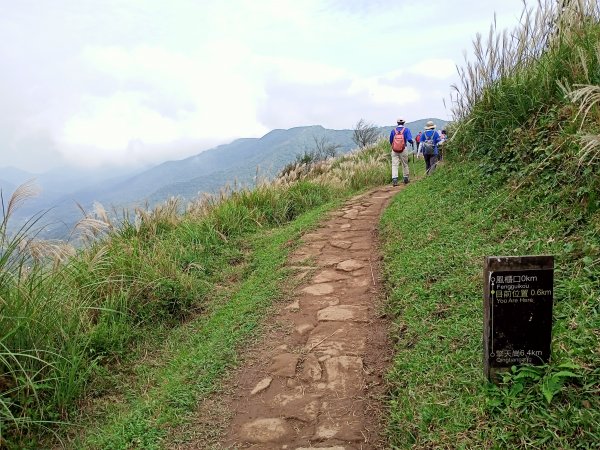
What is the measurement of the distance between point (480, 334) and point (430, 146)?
7.34m

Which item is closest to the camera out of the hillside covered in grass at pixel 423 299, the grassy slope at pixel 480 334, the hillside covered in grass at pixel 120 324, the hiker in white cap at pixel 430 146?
the grassy slope at pixel 480 334

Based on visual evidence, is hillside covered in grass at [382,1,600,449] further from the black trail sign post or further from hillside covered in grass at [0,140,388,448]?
hillside covered in grass at [0,140,388,448]

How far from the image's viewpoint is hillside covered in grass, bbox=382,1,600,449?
190 cm

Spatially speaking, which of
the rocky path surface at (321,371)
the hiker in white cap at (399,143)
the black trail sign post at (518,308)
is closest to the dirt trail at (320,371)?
the rocky path surface at (321,371)

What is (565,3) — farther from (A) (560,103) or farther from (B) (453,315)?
(B) (453,315)

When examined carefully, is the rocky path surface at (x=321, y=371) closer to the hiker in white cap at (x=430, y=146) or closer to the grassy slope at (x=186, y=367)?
the grassy slope at (x=186, y=367)

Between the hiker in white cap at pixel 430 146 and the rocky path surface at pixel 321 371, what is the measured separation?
523cm

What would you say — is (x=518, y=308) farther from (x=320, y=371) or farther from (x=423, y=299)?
(x=320, y=371)

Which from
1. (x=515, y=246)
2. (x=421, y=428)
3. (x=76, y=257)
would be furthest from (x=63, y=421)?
(x=515, y=246)

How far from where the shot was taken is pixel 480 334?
8.32ft

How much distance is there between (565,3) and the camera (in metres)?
4.23

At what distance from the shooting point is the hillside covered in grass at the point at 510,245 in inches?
74.9

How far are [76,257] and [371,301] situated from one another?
3093 millimetres

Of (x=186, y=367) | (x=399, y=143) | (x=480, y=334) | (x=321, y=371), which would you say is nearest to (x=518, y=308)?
(x=480, y=334)
